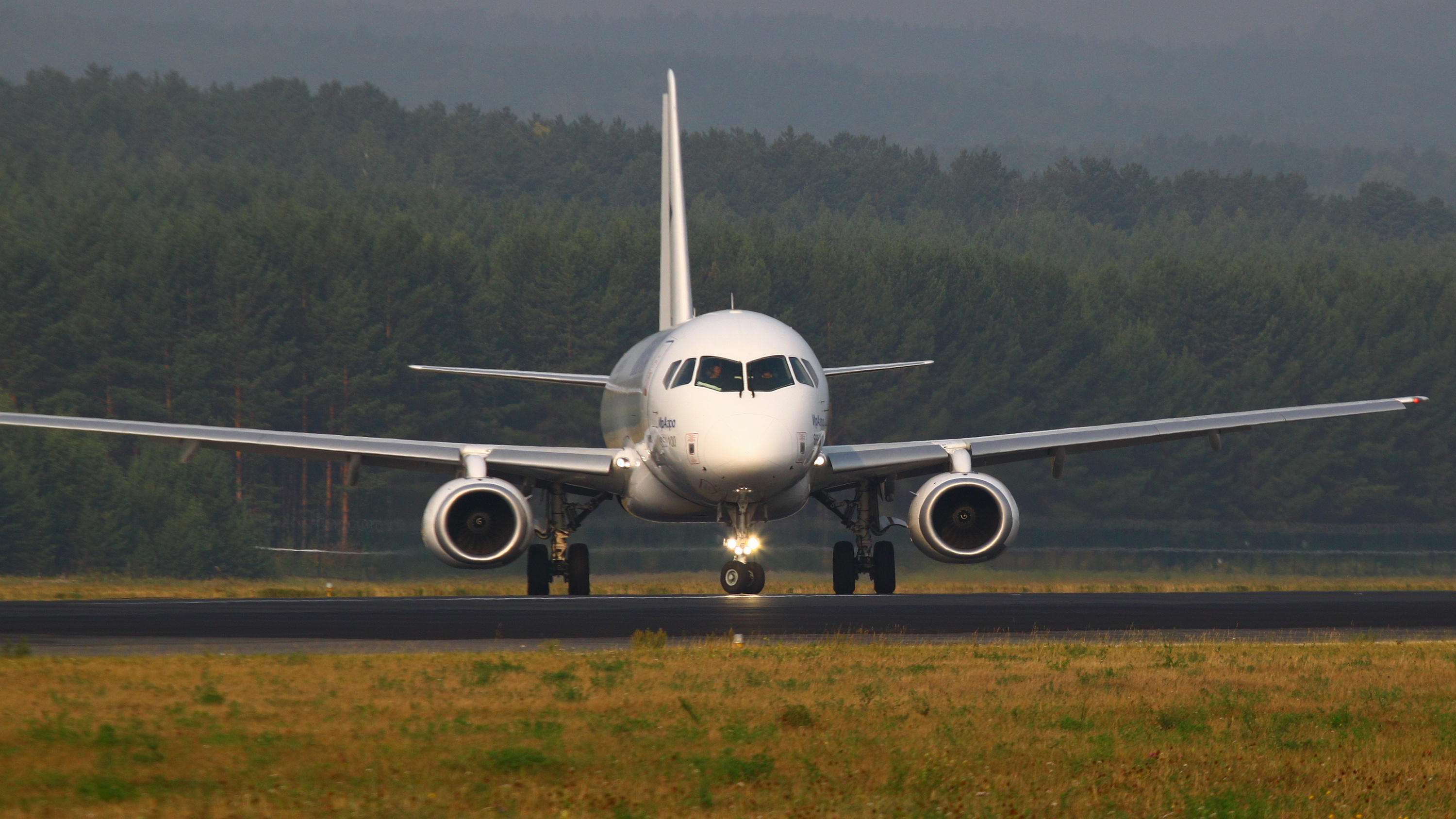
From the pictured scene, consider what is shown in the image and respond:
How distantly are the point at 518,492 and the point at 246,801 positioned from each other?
1931cm

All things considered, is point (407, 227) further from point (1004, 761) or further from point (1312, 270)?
point (1004, 761)

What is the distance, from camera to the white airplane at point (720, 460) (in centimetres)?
2819

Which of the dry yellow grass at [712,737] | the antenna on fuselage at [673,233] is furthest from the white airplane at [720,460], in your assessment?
the dry yellow grass at [712,737]

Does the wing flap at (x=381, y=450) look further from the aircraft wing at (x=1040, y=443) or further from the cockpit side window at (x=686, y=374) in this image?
the aircraft wing at (x=1040, y=443)

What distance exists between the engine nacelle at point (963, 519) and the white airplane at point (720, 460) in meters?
0.03

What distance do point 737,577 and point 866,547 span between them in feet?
11.0

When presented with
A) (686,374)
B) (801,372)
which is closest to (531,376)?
(686,374)

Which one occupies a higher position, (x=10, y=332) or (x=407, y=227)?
(x=407, y=227)

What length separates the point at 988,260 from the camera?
Result: 116750 millimetres

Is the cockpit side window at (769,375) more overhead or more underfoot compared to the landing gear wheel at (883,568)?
more overhead

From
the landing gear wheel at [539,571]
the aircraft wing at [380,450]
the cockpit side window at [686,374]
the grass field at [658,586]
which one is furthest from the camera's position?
the grass field at [658,586]

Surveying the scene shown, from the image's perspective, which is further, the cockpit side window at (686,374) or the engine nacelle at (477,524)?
the cockpit side window at (686,374)

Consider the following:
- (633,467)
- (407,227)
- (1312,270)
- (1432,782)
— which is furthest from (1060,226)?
(1432,782)

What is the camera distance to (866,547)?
32.4 m
